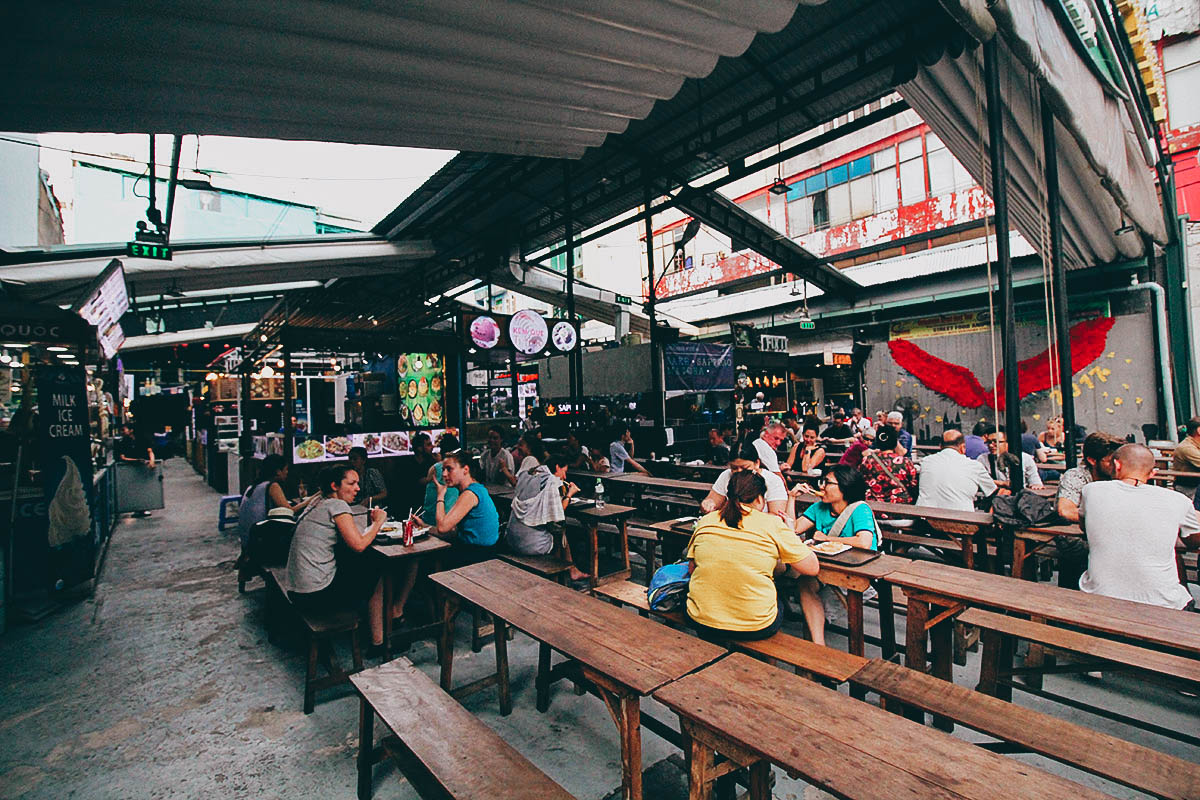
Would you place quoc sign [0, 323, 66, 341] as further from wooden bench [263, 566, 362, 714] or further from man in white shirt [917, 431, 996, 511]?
man in white shirt [917, 431, 996, 511]

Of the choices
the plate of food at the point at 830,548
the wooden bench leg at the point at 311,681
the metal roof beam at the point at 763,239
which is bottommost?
the wooden bench leg at the point at 311,681

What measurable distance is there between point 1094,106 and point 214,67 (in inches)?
291

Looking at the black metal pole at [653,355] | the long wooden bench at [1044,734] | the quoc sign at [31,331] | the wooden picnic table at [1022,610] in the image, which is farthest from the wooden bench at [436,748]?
the black metal pole at [653,355]

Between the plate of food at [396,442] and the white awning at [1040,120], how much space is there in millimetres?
9701

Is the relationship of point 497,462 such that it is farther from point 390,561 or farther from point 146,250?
point 146,250

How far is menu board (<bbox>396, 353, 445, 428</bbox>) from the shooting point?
1215 centimetres

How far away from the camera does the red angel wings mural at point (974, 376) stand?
12391 mm

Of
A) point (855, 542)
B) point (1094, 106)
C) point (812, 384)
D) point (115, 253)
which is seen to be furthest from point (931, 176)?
point (115, 253)

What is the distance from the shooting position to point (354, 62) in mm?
3125

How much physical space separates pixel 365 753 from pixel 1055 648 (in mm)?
3900

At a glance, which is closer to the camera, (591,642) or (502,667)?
(591,642)

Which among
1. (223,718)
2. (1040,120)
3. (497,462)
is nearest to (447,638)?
(223,718)

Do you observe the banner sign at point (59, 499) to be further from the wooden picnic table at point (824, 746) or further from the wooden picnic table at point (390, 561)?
the wooden picnic table at point (824, 746)

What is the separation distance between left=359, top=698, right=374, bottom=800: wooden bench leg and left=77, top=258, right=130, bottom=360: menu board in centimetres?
678
